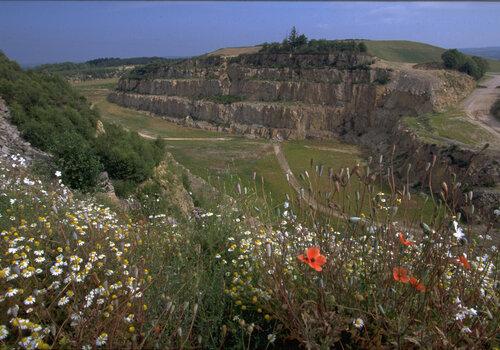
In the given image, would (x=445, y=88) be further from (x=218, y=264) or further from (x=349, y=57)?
(x=218, y=264)

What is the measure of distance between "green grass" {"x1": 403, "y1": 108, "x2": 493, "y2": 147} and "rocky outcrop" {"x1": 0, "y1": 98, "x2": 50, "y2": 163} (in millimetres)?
28860

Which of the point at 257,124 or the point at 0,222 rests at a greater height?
the point at 0,222

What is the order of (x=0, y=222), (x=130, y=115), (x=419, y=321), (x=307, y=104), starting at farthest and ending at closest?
(x=130, y=115), (x=307, y=104), (x=0, y=222), (x=419, y=321)

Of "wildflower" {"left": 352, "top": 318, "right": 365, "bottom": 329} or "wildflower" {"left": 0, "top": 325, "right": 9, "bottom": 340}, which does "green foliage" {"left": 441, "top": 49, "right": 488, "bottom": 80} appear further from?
"wildflower" {"left": 0, "top": 325, "right": 9, "bottom": 340}

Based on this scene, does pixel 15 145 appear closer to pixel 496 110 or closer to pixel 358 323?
pixel 358 323

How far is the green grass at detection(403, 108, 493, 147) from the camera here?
109 ft

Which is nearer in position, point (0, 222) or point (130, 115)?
point (0, 222)

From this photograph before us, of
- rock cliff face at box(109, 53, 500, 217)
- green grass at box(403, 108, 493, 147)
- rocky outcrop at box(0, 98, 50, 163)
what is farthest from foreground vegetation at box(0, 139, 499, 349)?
rock cliff face at box(109, 53, 500, 217)

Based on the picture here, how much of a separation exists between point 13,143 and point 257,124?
44.9 meters

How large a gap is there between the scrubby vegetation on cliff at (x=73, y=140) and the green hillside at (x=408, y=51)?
209 ft

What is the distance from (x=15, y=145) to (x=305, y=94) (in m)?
47.2

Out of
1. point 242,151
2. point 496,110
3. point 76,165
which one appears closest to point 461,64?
point 496,110

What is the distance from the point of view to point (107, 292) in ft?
8.81

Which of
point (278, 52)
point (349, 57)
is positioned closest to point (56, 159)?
point (349, 57)
